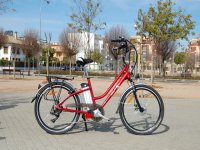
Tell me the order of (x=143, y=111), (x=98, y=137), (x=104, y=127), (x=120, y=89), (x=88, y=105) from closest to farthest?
1. (x=98, y=137)
2. (x=88, y=105)
3. (x=143, y=111)
4. (x=104, y=127)
5. (x=120, y=89)

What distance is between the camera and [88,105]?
559 centimetres

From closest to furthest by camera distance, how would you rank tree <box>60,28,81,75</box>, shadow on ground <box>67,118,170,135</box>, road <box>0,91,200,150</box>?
1. road <box>0,91,200,150</box>
2. shadow on ground <box>67,118,170,135</box>
3. tree <box>60,28,81,75</box>

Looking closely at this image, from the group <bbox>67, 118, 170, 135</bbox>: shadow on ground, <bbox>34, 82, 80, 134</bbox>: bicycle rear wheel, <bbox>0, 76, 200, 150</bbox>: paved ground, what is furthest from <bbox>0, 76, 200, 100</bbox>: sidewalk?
<bbox>34, 82, 80, 134</bbox>: bicycle rear wheel

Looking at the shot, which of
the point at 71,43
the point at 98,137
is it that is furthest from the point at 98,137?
the point at 71,43

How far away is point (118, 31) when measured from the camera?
161 feet

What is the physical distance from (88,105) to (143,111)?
97 cm

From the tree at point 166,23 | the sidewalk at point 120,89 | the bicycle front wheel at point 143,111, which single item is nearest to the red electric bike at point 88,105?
the bicycle front wheel at point 143,111

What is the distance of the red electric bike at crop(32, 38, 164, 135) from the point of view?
5.55 meters

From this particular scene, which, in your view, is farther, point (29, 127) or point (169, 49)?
point (169, 49)

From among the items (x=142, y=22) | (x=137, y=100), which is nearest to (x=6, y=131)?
(x=137, y=100)

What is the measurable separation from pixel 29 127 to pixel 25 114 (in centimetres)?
160

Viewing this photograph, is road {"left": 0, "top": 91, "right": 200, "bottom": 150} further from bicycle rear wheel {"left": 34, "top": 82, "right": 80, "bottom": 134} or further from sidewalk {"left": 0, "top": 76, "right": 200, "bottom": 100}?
sidewalk {"left": 0, "top": 76, "right": 200, "bottom": 100}

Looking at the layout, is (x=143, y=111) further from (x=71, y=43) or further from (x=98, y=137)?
(x=71, y=43)

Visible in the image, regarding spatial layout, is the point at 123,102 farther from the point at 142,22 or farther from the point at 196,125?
the point at 142,22
